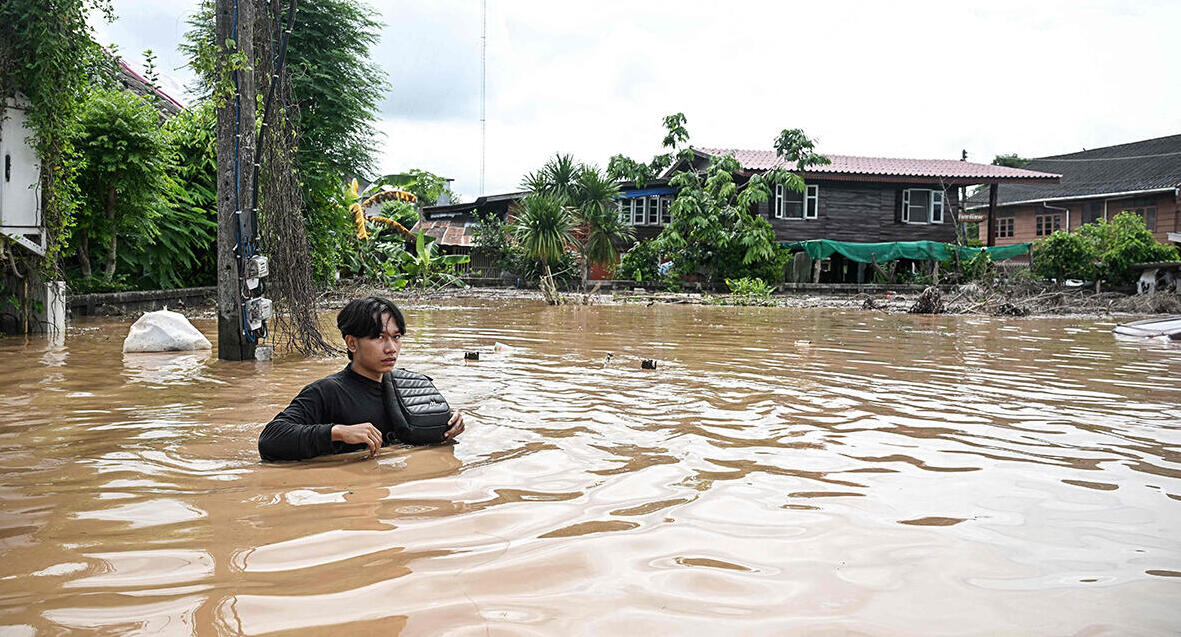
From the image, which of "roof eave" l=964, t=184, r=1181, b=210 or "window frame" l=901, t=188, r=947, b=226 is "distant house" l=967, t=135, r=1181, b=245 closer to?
"roof eave" l=964, t=184, r=1181, b=210

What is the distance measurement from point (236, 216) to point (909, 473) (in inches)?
270

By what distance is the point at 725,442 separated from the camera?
16.1ft

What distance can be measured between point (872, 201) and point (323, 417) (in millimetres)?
35046

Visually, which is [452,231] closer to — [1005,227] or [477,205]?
[477,205]

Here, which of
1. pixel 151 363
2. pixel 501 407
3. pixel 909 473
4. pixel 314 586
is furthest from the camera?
pixel 151 363

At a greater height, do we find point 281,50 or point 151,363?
point 281,50

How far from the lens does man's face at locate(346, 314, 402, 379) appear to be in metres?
4.39

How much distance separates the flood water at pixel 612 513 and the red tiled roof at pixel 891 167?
29.1m

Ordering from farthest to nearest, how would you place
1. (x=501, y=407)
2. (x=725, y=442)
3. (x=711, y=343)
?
(x=711, y=343) < (x=501, y=407) < (x=725, y=442)

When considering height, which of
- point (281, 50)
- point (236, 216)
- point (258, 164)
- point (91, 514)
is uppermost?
point (281, 50)

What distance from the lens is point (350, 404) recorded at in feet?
14.6

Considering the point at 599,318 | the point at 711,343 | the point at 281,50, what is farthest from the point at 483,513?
the point at 599,318

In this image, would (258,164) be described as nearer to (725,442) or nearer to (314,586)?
(725,442)

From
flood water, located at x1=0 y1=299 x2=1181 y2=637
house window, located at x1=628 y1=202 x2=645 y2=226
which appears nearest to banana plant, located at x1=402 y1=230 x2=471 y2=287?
house window, located at x1=628 y1=202 x2=645 y2=226
